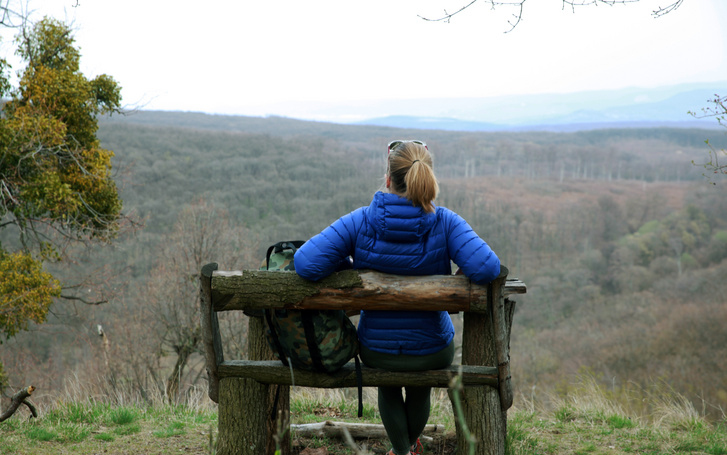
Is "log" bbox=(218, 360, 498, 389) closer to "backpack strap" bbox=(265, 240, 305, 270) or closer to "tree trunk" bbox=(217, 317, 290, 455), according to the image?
"tree trunk" bbox=(217, 317, 290, 455)

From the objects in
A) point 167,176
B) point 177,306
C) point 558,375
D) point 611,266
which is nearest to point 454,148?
point 611,266

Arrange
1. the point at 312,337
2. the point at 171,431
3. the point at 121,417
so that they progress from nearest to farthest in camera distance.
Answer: the point at 312,337 < the point at 171,431 < the point at 121,417

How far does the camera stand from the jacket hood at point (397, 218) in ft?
8.98

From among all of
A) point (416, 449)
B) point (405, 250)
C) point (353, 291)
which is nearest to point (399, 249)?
point (405, 250)

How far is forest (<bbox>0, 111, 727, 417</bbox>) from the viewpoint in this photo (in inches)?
843

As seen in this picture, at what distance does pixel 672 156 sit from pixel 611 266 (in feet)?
275

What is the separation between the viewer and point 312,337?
9.25 feet

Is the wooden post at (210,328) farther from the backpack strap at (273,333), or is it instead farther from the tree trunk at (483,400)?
the tree trunk at (483,400)

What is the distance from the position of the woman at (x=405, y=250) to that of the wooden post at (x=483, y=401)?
214mm

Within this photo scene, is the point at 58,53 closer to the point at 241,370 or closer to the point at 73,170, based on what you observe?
the point at 73,170

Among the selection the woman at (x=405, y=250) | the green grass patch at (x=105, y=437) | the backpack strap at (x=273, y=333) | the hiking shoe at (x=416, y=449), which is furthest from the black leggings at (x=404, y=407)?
the green grass patch at (x=105, y=437)

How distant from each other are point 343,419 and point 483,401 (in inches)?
82.1

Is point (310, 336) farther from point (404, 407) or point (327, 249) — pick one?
point (404, 407)

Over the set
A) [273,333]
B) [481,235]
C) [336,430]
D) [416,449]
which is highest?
[273,333]
